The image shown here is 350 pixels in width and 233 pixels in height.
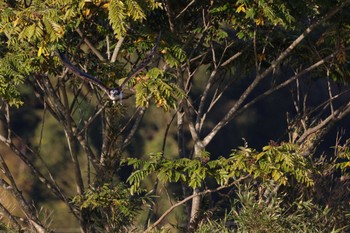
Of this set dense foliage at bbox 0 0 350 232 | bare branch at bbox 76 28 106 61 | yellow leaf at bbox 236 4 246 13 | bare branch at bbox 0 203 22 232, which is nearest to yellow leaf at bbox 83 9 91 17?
dense foliage at bbox 0 0 350 232

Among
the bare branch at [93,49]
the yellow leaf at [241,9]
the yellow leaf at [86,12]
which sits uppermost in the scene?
the yellow leaf at [86,12]

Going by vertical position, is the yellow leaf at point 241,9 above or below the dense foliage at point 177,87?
above

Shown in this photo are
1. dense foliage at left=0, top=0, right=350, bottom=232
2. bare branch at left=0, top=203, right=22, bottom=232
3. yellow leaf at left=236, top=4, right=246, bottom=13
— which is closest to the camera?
dense foliage at left=0, top=0, right=350, bottom=232

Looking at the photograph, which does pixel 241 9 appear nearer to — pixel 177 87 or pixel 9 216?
pixel 177 87

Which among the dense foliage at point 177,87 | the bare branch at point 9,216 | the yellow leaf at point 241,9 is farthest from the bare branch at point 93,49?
the bare branch at point 9,216

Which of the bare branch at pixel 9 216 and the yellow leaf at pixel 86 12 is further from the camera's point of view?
the bare branch at pixel 9 216

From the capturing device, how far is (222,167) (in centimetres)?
1098

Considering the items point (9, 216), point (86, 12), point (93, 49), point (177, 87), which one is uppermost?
point (86, 12)

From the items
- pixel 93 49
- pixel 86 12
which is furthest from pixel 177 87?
pixel 93 49

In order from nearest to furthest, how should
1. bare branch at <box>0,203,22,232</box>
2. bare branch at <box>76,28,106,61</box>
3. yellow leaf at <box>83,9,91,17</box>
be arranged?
1. yellow leaf at <box>83,9,91,17</box>
2. bare branch at <box>76,28,106,61</box>
3. bare branch at <box>0,203,22,232</box>

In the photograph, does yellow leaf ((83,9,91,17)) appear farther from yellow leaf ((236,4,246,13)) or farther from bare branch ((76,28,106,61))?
yellow leaf ((236,4,246,13))

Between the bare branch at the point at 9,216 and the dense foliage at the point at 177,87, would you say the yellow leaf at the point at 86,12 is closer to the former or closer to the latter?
the dense foliage at the point at 177,87

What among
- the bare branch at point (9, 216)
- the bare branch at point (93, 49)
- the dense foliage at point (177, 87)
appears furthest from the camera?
the bare branch at point (9, 216)

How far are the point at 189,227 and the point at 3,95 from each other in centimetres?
363
